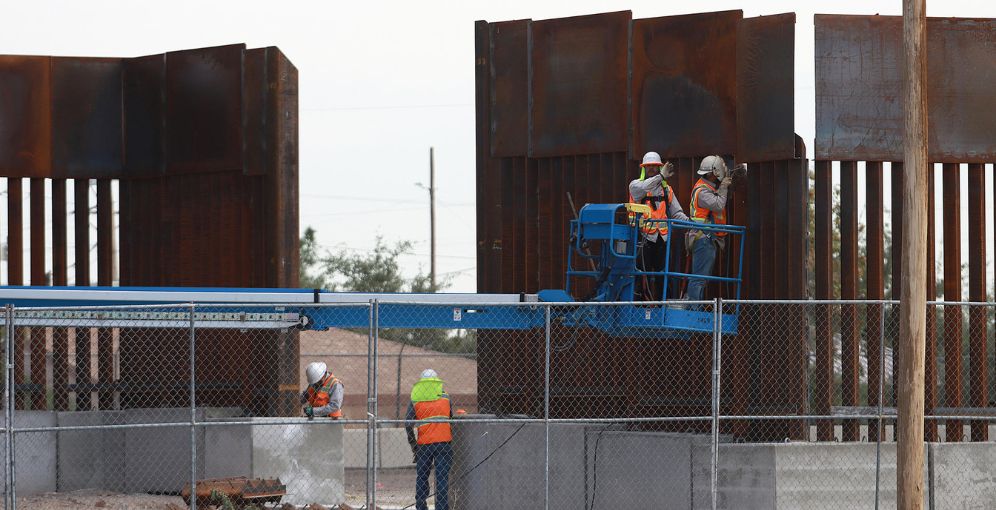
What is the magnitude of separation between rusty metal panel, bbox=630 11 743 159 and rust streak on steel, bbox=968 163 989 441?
10.7 feet

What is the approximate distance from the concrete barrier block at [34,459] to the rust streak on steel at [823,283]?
10409mm

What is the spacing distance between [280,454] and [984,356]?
30.5ft

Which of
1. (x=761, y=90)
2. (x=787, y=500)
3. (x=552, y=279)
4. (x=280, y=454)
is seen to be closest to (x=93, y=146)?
(x=280, y=454)

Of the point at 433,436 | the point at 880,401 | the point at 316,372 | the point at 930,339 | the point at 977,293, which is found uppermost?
the point at 977,293

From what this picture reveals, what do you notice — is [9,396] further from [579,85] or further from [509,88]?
[579,85]

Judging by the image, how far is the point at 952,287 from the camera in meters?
18.2

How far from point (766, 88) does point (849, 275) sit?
2.67 meters

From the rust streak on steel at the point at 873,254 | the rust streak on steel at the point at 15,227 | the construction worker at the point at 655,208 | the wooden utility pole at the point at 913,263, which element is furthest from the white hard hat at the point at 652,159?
the rust streak on steel at the point at 15,227

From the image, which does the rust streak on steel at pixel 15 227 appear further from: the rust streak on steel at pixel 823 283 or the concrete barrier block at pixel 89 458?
the rust streak on steel at pixel 823 283

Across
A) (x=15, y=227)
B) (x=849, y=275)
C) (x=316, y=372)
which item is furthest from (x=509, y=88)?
(x=15, y=227)

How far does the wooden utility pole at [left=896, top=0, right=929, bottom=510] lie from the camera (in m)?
14.4

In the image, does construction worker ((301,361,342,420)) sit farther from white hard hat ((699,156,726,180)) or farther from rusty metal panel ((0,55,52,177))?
rusty metal panel ((0,55,52,177))

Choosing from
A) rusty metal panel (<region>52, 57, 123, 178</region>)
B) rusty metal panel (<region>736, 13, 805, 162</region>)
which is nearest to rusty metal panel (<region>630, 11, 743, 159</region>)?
rusty metal panel (<region>736, 13, 805, 162</region>)

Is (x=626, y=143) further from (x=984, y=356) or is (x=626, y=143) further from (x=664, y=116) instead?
(x=984, y=356)
